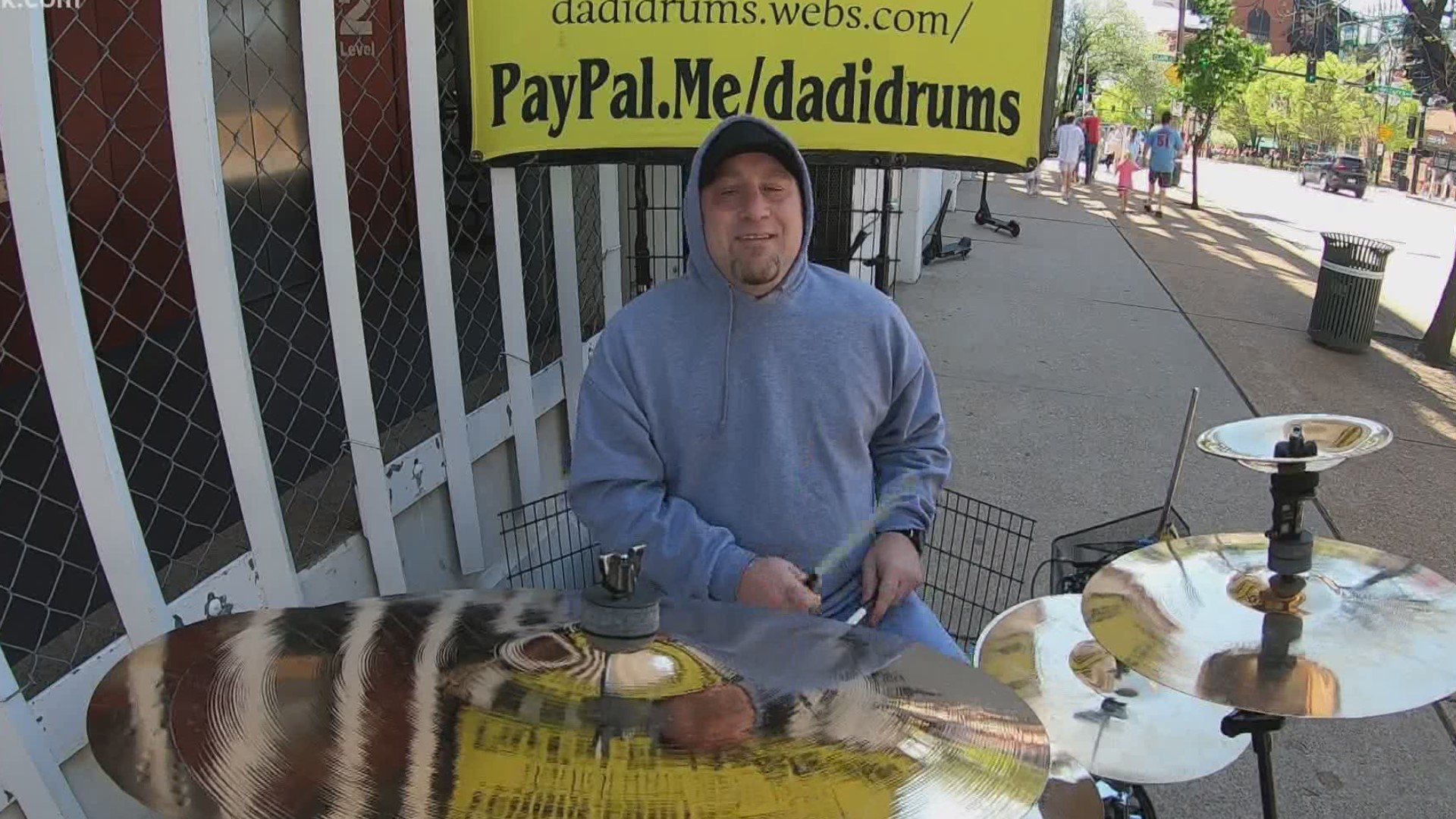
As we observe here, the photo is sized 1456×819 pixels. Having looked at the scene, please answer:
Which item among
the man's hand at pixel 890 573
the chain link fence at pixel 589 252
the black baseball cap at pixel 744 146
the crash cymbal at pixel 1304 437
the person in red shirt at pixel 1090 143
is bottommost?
the man's hand at pixel 890 573

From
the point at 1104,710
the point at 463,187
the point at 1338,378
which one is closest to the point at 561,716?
the point at 1104,710

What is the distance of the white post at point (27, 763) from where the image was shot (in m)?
1.51

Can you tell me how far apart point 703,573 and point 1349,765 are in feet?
7.55

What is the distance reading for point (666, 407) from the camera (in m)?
2.04

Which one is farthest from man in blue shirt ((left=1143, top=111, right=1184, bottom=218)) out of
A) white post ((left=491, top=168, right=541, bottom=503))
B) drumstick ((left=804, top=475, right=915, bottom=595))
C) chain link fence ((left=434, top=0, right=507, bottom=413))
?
drumstick ((left=804, top=475, right=915, bottom=595))

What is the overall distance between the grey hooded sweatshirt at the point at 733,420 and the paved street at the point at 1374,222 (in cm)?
810

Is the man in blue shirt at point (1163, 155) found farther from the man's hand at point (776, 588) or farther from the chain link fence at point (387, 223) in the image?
the man's hand at point (776, 588)

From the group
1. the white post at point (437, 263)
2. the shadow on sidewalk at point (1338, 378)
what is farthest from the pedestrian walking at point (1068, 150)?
the white post at point (437, 263)

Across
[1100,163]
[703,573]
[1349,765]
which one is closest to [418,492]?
[703,573]

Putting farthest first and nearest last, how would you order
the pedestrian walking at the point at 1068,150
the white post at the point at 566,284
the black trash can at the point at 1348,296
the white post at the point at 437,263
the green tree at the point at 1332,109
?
1. the green tree at the point at 1332,109
2. the pedestrian walking at the point at 1068,150
3. the black trash can at the point at 1348,296
4. the white post at the point at 566,284
5. the white post at the point at 437,263

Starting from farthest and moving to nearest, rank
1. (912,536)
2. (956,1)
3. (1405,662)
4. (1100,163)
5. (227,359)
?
(1100,163)
(956,1)
(912,536)
(227,359)
(1405,662)

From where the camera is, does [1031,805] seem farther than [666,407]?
No

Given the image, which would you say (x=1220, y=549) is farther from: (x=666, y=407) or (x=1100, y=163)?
(x=1100, y=163)

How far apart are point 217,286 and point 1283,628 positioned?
2039 mm
